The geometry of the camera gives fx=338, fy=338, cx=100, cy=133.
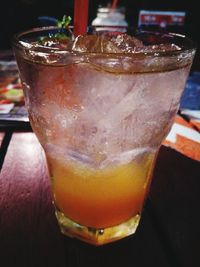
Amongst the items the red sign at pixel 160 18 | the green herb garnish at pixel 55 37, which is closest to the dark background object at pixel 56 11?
the red sign at pixel 160 18

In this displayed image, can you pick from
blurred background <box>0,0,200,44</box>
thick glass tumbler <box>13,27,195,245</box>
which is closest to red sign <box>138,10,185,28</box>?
blurred background <box>0,0,200,44</box>

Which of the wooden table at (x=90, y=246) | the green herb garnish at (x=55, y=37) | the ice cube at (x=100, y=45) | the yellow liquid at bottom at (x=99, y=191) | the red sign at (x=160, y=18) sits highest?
the ice cube at (x=100, y=45)

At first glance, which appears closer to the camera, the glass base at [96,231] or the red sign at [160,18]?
the glass base at [96,231]

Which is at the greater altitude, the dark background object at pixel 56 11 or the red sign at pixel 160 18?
the red sign at pixel 160 18

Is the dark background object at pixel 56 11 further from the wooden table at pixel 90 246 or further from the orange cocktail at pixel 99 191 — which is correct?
the orange cocktail at pixel 99 191

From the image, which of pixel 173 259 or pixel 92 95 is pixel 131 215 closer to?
pixel 173 259

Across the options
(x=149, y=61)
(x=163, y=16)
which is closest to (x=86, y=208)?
(x=149, y=61)

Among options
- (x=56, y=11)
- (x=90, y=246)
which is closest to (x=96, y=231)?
(x=90, y=246)

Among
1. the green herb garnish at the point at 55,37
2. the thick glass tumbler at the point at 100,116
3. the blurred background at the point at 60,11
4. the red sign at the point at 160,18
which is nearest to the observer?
the thick glass tumbler at the point at 100,116
